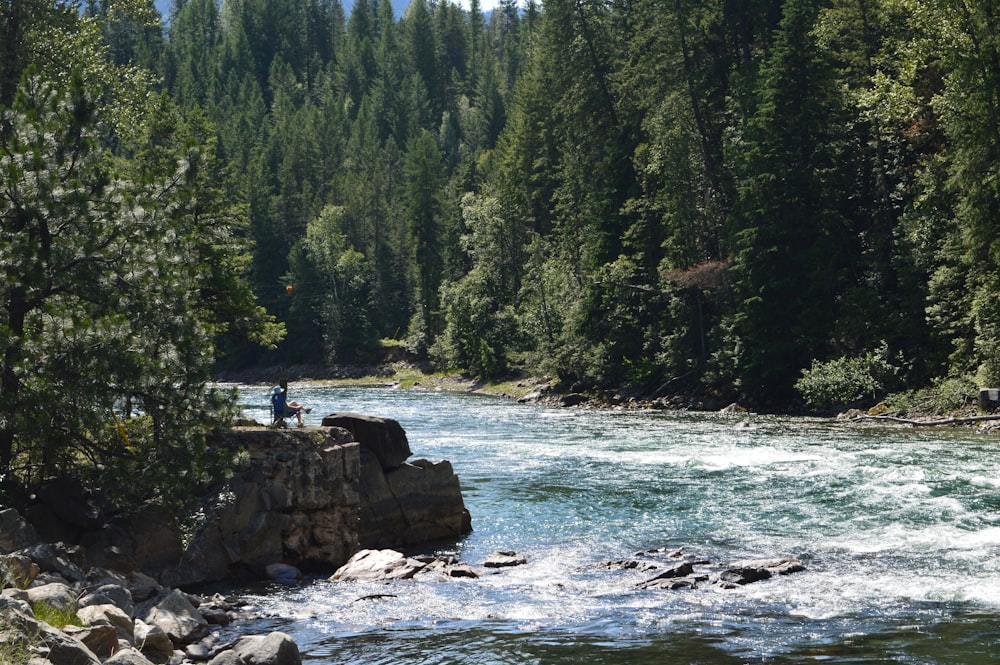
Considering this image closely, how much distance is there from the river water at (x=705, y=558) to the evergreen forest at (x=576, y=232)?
4853mm

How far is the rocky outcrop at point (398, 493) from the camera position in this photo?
21984 millimetres

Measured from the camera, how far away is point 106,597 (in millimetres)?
13586

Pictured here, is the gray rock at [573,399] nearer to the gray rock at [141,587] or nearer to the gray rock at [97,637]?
the gray rock at [141,587]

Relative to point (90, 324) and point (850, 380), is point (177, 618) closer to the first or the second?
point (90, 324)

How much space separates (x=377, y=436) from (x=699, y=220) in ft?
116

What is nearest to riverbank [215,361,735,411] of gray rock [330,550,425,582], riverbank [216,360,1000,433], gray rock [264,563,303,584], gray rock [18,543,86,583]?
riverbank [216,360,1000,433]

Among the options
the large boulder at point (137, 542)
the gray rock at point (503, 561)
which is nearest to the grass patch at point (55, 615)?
the large boulder at point (137, 542)

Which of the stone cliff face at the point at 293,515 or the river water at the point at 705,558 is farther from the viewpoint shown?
the stone cliff face at the point at 293,515

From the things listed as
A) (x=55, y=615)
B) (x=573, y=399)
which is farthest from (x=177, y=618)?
(x=573, y=399)

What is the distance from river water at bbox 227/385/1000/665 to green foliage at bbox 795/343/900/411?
6.15 metres

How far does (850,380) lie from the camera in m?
41.5

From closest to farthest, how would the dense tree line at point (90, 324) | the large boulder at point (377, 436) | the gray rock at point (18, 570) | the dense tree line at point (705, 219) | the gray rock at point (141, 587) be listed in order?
the gray rock at point (18, 570), the gray rock at point (141, 587), the dense tree line at point (90, 324), the large boulder at point (377, 436), the dense tree line at point (705, 219)

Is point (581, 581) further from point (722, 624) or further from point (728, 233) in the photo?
point (728, 233)

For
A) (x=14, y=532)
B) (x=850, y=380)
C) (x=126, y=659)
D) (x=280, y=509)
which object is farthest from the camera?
(x=850, y=380)
